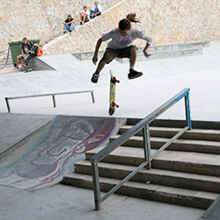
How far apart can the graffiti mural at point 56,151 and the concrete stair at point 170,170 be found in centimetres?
28

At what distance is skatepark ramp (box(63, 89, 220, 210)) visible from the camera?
4047mm

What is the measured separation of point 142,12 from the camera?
19.6 meters

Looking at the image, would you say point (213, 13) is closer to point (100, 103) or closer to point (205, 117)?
point (100, 103)

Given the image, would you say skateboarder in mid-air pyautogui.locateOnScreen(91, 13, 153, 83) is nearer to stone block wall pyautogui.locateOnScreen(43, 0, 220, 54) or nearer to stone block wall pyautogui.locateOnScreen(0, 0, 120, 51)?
stone block wall pyautogui.locateOnScreen(43, 0, 220, 54)

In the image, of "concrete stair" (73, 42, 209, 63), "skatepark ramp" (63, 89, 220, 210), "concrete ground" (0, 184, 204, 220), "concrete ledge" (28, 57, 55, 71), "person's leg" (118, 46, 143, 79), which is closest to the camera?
"concrete ground" (0, 184, 204, 220)

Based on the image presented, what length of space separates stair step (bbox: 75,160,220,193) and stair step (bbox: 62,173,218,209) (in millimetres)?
75

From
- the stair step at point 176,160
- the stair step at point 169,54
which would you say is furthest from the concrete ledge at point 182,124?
the stair step at point 169,54

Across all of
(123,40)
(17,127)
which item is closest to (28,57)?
(17,127)

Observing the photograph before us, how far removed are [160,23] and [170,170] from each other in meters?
17.2

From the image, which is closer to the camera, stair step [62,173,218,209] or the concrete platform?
stair step [62,173,218,209]

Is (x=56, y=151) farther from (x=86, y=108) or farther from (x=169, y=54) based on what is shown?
(x=169, y=54)

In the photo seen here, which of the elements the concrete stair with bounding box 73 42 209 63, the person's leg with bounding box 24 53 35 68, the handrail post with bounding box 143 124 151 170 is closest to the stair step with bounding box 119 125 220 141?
the handrail post with bounding box 143 124 151 170

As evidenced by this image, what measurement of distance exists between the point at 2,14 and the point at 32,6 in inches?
64.2

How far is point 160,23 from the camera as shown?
2067 centimetres
